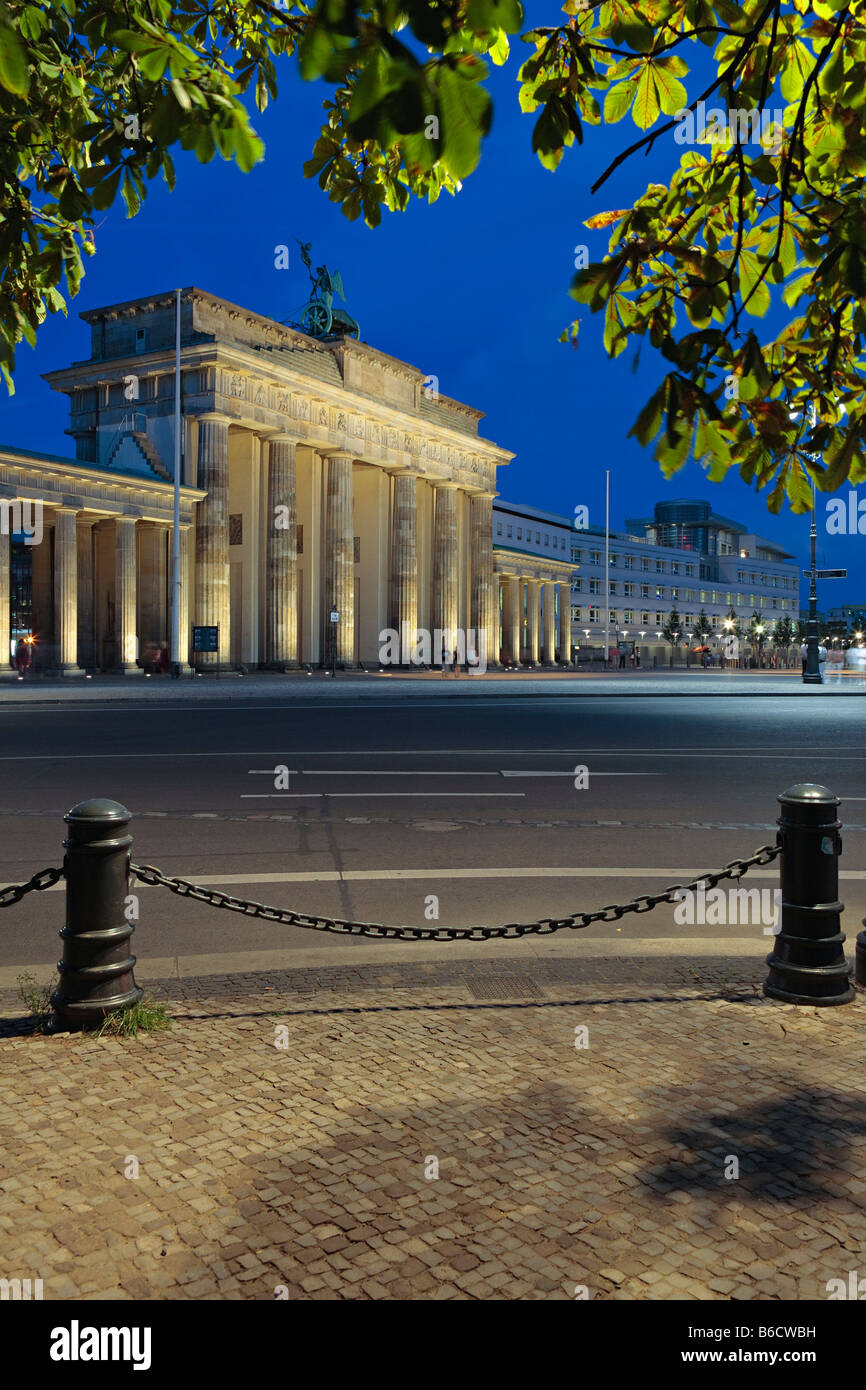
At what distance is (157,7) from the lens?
360 cm

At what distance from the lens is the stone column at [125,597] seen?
4569 centimetres

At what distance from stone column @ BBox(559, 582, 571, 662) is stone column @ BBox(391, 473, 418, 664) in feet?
109

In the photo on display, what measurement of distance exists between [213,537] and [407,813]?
145 ft

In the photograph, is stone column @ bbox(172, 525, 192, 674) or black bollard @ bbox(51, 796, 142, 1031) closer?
black bollard @ bbox(51, 796, 142, 1031)

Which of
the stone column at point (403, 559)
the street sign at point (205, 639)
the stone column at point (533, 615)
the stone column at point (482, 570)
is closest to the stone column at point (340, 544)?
the stone column at point (403, 559)

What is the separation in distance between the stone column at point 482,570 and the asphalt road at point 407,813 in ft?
193

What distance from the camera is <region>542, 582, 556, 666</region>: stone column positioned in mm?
98688

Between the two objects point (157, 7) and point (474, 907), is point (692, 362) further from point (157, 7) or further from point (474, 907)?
point (474, 907)

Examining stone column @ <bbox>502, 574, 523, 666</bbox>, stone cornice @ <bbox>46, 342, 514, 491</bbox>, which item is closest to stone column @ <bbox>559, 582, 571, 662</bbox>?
stone column @ <bbox>502, 574, 523, 666</bbox>

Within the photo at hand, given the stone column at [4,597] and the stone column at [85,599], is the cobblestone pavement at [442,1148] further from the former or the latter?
the stone column at [85,599]

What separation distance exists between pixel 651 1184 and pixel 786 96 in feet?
13.3

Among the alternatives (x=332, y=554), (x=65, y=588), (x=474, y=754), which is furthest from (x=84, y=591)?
(x=474, y=754)

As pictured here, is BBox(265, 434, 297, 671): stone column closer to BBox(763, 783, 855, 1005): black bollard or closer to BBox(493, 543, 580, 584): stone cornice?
BBox(493, 543, 580, 584): stone cornice

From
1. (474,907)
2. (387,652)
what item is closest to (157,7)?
(474,907)
